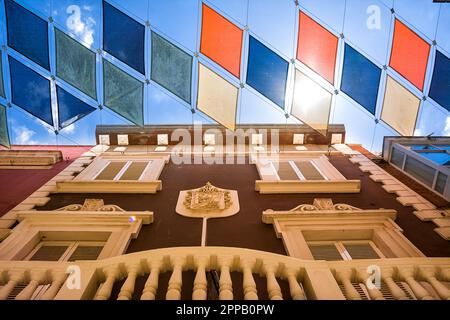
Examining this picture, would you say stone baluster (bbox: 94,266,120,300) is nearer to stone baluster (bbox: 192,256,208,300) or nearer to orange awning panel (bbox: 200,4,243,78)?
stone baluster (bbox: 192,256,208,300)

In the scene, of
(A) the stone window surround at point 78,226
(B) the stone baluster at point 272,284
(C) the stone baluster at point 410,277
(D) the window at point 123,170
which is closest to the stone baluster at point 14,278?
(A) the stone window surround at point 78,226

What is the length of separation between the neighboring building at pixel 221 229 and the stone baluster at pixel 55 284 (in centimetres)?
3

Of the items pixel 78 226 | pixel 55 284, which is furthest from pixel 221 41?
pixel 55 284

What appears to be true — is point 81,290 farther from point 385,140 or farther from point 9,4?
point 385,140

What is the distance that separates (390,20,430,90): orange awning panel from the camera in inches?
500

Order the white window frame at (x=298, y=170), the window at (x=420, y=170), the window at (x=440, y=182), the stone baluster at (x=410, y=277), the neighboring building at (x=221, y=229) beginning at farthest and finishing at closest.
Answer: the white window frame at (x=298, y=170) → the window at (x=420, y=170) → the window at (x=440, y=182) → the neighboring building at (x=221, y=229) → the stone baluster at (x=410, y=277)

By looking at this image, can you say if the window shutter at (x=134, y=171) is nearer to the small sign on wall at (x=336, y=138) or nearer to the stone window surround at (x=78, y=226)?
the stone window surround at (x=78, y=226)

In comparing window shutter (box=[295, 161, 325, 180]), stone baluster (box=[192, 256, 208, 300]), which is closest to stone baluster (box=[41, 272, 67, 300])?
stone baluster (box=[192, 256, 208, 300])

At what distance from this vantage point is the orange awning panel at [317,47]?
12898mm

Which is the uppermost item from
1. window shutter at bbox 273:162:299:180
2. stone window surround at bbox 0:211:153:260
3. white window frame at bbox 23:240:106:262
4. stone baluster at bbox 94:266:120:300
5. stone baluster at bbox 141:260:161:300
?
window shutter at bbox 273:162:299:180

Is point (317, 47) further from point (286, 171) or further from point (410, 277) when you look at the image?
point (410, 277)

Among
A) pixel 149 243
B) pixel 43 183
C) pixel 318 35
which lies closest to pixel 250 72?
pixel 318 35

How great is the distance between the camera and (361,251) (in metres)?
8.38

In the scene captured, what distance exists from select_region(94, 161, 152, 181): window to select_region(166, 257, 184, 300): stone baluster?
7.77 meters
